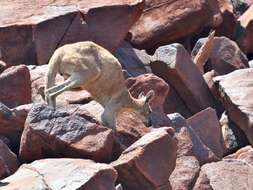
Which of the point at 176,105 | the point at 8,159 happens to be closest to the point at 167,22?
the point at 176,105

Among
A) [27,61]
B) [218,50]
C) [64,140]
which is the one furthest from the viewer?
[218,50]

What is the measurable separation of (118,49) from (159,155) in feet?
19.6

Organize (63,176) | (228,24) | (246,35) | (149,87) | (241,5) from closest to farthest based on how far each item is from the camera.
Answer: (63,176), (149,87), (246,35), (228,24), (241,5)

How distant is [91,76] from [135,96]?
1749 mm

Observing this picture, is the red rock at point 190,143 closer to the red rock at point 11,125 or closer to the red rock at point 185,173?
the red rock at point 185,173

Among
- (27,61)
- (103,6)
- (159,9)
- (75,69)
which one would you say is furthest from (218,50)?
(75,69)

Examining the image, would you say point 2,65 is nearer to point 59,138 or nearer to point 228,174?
point 228,174

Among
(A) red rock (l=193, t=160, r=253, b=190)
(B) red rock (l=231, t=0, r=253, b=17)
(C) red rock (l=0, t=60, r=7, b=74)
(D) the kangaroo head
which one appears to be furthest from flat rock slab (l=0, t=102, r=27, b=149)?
(B) red rock (l=231, t=0, r=253, b=17)

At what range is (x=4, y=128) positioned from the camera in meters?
10.0

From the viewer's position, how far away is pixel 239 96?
47.3ft

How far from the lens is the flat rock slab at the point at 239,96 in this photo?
46.2ft

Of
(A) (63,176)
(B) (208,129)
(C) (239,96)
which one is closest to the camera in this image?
(A) (63,176)

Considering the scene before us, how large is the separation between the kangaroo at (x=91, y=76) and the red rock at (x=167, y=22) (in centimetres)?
554

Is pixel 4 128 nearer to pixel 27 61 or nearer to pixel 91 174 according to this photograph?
pixel 91 174
